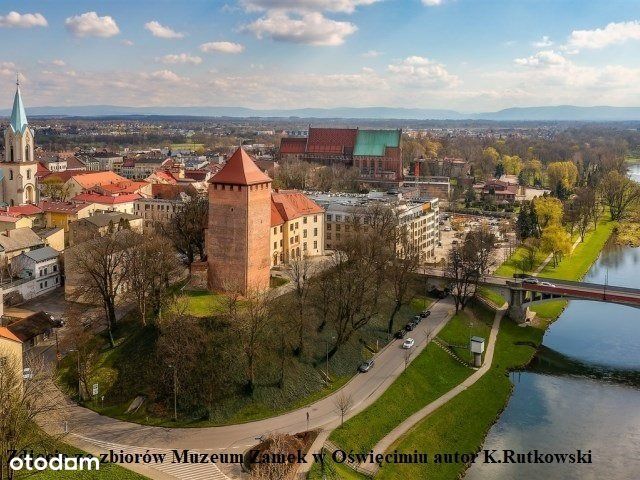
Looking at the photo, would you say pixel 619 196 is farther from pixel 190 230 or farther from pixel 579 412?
pixel 190 230

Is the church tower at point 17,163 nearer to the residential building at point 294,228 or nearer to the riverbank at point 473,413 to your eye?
the residential building at point 294,228

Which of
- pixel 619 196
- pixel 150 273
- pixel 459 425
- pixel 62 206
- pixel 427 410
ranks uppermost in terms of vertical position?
pixel 62 206

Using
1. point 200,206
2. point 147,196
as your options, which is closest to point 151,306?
point 200,206

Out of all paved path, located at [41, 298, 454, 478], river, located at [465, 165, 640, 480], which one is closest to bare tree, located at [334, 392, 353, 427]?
paved path, located at [41, 298, 454, 478]

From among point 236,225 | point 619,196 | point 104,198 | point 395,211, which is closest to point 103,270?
point 236,225

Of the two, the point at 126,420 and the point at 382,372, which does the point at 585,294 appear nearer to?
the point at 382,372
